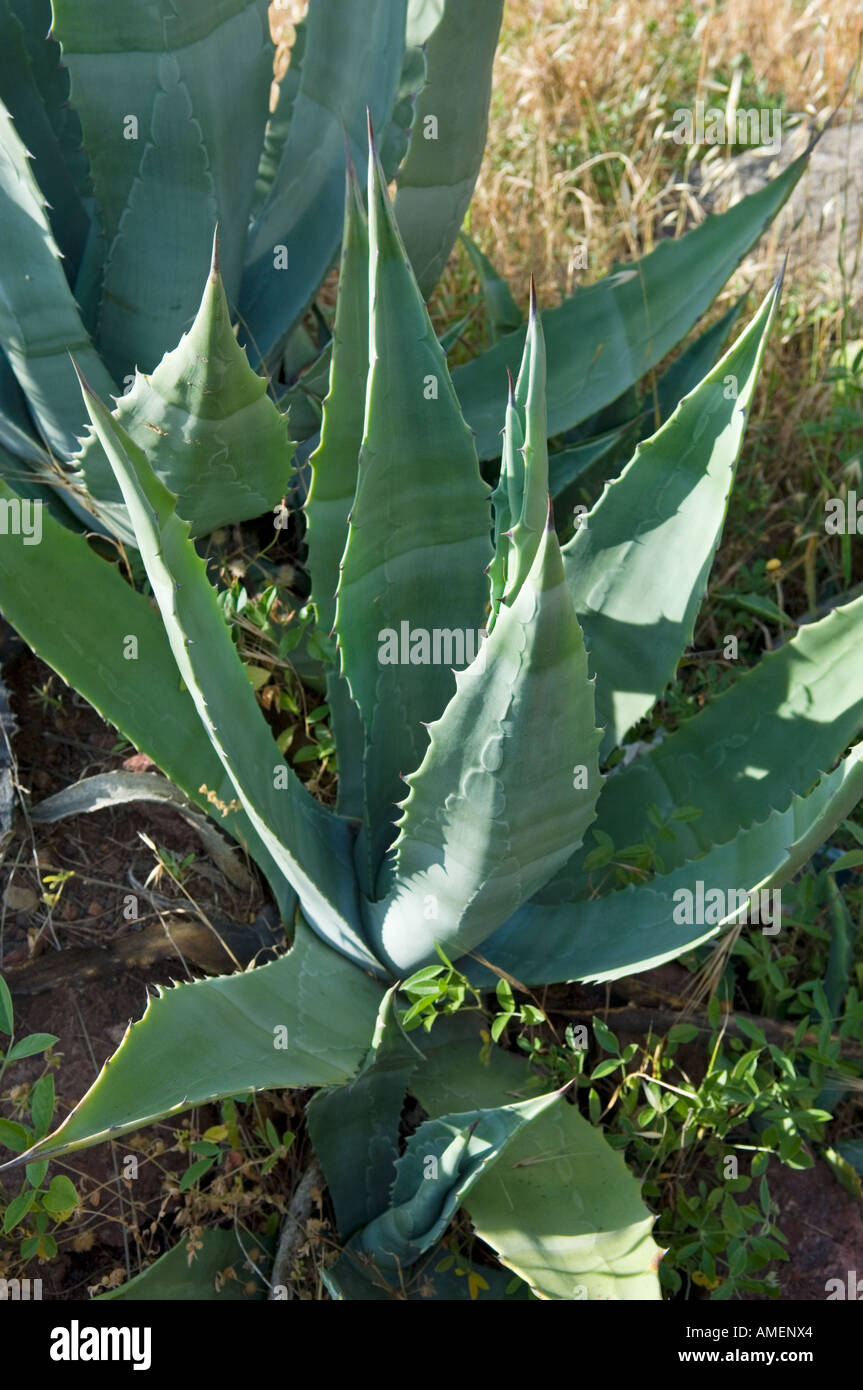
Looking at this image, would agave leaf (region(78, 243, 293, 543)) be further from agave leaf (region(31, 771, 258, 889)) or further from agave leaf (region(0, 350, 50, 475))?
agave leaf (region(31, 771, 258, 889))

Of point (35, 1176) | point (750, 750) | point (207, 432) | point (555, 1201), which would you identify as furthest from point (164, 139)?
point (555, 1201)

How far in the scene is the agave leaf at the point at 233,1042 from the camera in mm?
1108

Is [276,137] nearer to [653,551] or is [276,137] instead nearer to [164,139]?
[164,139]

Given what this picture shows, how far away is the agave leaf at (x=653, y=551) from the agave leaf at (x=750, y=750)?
3.7 inches

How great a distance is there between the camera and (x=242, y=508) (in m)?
1.80

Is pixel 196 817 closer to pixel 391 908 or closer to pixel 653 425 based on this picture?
pixel 391 908

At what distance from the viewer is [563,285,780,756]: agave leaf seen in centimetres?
150

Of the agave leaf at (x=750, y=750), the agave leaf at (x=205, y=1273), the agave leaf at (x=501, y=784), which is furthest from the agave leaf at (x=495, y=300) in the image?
the agave leaf at (x=205, y=1273)

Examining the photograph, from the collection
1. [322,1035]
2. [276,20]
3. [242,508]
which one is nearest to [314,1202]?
[322,1035]

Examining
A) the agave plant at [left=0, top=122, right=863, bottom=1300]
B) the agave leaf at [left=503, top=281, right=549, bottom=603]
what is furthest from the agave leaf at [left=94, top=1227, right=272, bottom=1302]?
the agave leaf at [left=503, top=281, right=549, bottom=603]

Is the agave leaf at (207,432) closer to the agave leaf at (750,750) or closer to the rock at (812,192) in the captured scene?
the agave leaf at (750,750)

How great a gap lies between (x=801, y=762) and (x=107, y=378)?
1158 millimetres

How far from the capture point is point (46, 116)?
1.88m

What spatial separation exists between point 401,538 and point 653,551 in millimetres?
350
